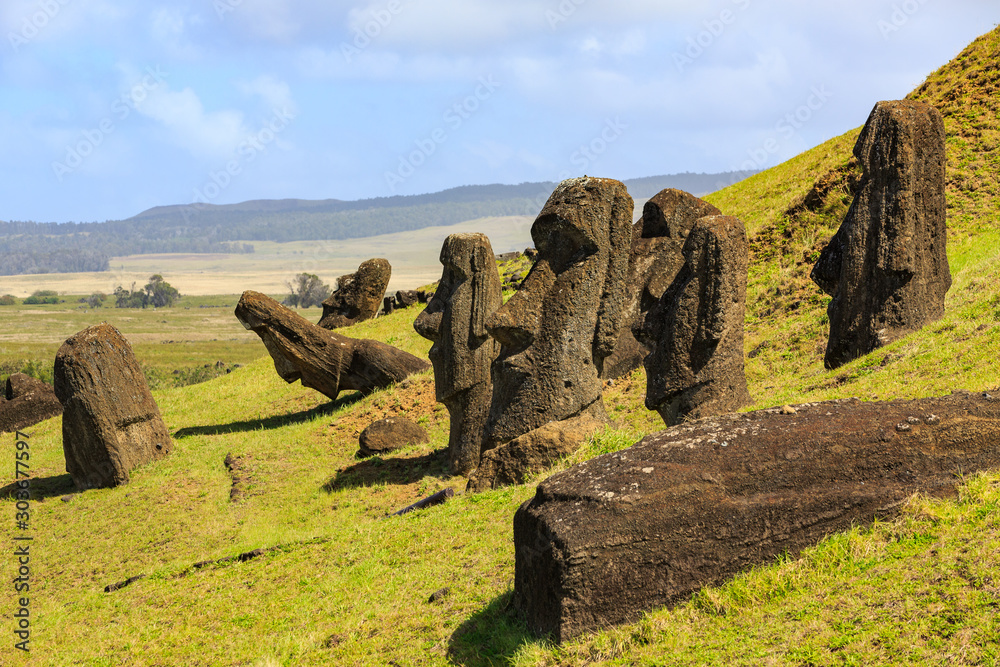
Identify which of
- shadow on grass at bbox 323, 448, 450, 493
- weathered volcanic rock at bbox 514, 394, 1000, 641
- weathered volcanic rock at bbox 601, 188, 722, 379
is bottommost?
shadow on grass at bbox 323, 448, 450, 493

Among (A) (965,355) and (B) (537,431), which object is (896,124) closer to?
(A) (965,355)

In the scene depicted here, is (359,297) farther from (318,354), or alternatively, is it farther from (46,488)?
(46,488)

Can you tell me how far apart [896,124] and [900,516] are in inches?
389

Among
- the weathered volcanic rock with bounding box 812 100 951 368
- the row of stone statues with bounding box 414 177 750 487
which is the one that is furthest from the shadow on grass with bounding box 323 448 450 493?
the weathered volcanic rock with bounding box 812 100 951 368

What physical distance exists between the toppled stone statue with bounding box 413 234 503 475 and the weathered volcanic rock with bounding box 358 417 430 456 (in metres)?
2.67

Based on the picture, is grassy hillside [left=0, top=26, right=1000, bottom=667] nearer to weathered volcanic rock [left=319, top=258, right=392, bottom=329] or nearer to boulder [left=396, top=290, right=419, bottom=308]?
weathered volcanic rock [left=319, top=258, right=392, bottom=329]

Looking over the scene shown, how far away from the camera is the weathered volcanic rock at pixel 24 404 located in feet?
87.0

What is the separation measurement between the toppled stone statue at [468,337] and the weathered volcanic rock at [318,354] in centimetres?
738

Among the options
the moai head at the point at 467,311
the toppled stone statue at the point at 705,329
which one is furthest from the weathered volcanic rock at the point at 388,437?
the toppled stone statue at the point at 705,329

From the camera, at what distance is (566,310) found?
13.0m

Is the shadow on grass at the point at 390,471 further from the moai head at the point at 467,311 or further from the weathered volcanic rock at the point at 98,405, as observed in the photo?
the weathered volcanic rock at the point at 98,405

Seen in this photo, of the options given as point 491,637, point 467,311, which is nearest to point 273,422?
point 467,311

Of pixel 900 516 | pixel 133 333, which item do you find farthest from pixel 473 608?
pixel 133 333

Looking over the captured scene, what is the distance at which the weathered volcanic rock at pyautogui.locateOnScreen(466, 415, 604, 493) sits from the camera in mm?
12133
